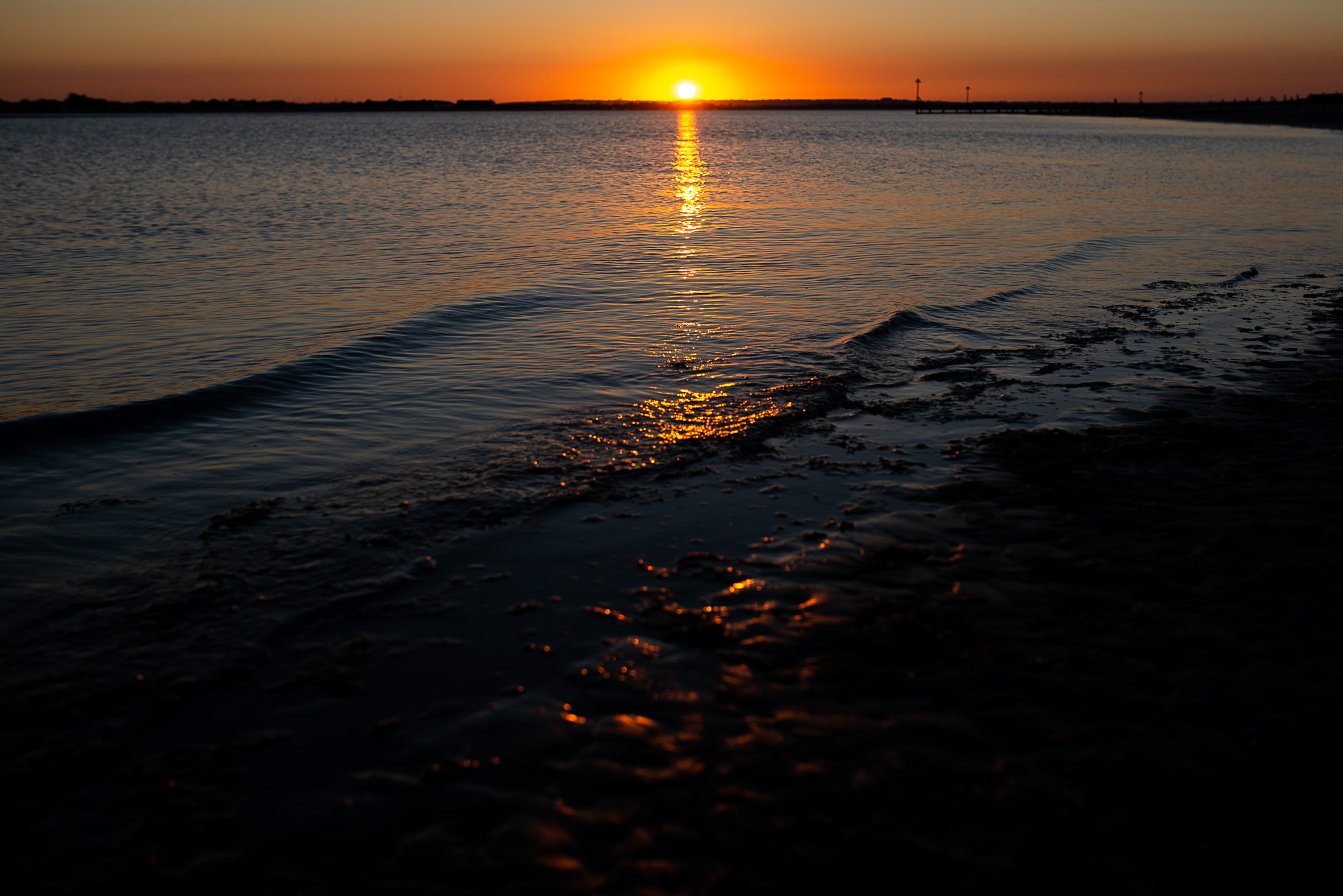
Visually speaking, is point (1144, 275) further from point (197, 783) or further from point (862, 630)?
point (197, 783)

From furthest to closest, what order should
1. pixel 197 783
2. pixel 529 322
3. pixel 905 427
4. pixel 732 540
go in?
pixel 529 322 < pixel 905 427 < pixel 732 540 < pixel 197 783

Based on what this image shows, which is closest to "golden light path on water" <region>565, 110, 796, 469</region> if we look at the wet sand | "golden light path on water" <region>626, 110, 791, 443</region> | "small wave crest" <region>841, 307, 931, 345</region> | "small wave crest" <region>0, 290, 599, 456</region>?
"golden light path on water" <region>626, 110, 791, 443</region>

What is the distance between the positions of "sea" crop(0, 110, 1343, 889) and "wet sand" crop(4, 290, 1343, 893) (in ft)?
0.24

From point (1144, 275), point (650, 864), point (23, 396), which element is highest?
point (1144, 275)

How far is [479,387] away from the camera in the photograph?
1164 cm

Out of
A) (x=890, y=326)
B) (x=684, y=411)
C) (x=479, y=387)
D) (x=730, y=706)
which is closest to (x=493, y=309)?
(x=479, y=387)

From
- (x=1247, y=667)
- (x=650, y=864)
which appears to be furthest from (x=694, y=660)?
(x=1247, y=667)

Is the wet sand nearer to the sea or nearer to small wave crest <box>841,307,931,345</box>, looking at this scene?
the sea

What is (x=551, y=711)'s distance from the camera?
468 centimetres

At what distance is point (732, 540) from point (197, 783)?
13.5 ft

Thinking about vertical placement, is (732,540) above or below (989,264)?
below

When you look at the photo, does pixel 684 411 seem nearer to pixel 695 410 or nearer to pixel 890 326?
pixel 695 410

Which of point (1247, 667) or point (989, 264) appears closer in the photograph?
point (1247, 667)

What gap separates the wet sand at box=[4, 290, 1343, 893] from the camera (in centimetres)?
368
